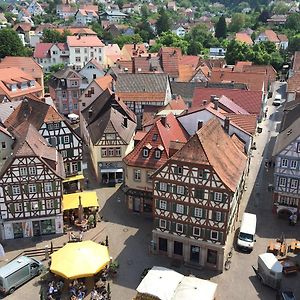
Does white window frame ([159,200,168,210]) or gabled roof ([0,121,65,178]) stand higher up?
gabled roof ([0,121,65,178])

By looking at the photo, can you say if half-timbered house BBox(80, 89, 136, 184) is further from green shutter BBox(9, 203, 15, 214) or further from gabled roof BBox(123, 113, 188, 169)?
green shutter BBox(9, 203, 15, 214)

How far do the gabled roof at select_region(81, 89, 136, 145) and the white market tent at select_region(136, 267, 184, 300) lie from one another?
24515 mm

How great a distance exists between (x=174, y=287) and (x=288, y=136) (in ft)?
83.0

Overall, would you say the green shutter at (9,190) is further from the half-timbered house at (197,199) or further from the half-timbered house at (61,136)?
the half-timbered house at (197,199)

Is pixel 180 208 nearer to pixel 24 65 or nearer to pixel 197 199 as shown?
pixel 197 199

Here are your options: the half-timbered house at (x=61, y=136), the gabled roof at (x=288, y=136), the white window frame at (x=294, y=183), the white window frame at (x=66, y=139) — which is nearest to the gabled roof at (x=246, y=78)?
the gabled roof at (x=288, y=136)

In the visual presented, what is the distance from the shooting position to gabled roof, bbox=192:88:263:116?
6906 centimetres

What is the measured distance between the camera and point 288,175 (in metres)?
50.1

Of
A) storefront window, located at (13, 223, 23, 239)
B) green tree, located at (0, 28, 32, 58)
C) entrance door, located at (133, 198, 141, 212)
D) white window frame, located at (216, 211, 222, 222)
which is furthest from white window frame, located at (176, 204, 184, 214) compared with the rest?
green tree, located at (0, 28, 32, 58)

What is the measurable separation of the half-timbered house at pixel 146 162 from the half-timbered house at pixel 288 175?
11.5 metres

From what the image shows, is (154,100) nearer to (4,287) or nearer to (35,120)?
(35,120)

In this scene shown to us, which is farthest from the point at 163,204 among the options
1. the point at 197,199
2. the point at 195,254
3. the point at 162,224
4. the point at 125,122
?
the point at 125,122

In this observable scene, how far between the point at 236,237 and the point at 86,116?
34.2 meters

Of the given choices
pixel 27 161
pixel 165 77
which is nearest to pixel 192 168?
pixel 27 161
